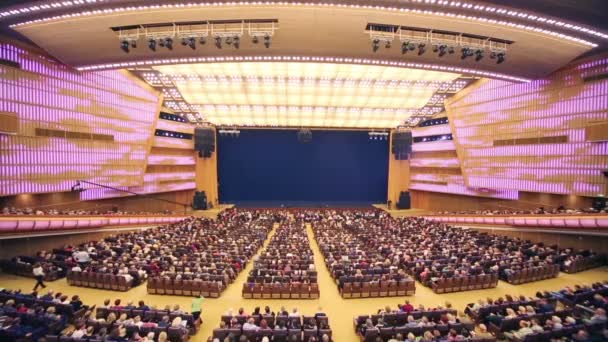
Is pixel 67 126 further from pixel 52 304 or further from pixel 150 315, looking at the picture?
pixel 150 315

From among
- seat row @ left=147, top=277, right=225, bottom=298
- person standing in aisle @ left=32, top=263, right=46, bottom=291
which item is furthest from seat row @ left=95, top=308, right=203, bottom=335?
person standing in aisle @ left=32, top=263, right=46, bottom=291

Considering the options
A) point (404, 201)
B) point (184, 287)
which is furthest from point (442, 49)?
point (404, 201)

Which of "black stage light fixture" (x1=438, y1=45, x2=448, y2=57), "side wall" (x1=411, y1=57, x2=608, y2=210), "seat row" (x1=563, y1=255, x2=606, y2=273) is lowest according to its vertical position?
"seat row" (x1=563, y1=255, x2=606, y2=273)

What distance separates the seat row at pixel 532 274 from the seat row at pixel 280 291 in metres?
7.48

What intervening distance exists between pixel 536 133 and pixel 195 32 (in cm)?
2209

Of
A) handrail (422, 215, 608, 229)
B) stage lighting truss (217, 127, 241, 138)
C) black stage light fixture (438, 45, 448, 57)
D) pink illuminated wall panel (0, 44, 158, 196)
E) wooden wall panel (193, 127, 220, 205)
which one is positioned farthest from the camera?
wooden wall panel (193, 127, 220, 205)

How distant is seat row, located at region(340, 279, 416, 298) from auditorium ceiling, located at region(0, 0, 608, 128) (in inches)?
392

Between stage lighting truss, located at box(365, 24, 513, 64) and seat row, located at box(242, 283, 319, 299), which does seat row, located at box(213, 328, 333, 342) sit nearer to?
seat row, located at box(242, 283, 319, 299)

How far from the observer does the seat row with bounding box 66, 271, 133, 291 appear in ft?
35.2

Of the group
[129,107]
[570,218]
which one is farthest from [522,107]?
[129,107]

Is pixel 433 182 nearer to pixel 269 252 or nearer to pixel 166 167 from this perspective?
pixel 269 252

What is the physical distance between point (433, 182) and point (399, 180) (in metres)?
4.23

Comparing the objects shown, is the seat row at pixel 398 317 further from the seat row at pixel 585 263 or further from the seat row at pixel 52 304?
the seat row at pixel 585 263

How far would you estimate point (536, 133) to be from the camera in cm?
2133
